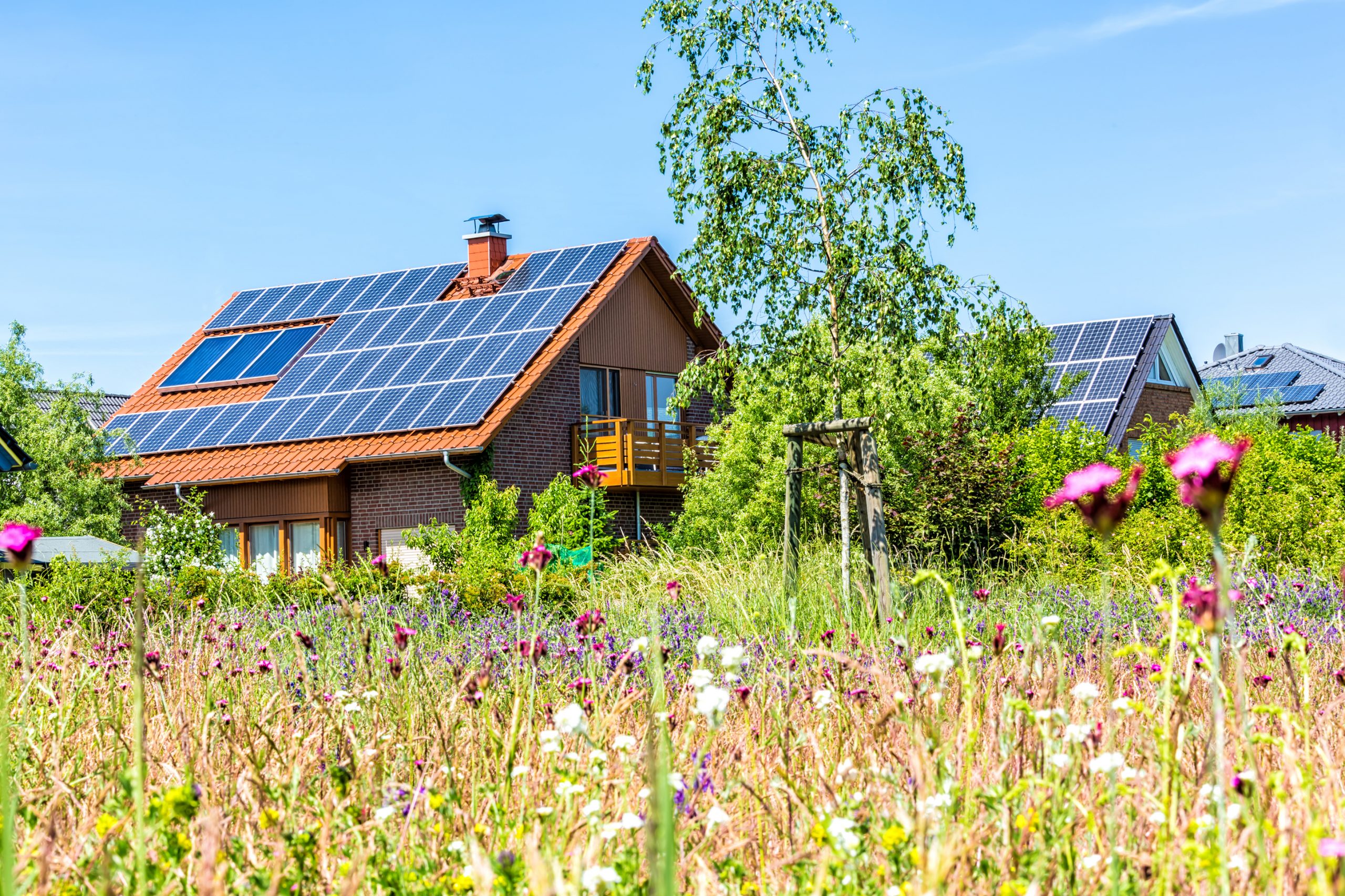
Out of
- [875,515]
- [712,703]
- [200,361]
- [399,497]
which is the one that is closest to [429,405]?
[399,497]

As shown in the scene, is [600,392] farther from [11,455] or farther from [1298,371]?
[1298,371]

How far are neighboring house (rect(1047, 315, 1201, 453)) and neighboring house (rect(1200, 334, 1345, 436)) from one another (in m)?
9.96

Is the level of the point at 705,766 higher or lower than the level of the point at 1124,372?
lower

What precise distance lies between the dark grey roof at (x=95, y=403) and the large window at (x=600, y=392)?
8.93m

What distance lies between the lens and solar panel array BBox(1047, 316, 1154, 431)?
30.9 meters

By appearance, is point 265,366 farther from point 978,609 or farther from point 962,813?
point 962,813

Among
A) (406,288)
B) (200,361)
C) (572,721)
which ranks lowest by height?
(572,721)

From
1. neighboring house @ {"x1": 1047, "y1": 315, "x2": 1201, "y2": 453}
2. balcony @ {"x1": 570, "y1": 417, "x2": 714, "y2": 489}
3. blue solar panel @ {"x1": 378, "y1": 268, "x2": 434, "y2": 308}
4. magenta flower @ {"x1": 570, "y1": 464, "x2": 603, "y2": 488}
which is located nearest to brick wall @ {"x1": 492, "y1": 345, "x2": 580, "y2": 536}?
balcony @ {"x1": 570, "y1": 417, "x2": 714, "y2": 489}

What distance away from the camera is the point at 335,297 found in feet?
91.7

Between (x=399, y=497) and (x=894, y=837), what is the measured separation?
2076 cm

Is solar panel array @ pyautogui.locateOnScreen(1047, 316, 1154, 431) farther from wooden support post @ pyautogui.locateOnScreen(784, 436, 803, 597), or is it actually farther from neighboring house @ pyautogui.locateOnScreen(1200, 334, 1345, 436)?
wooden support post @ pyautogui.locateOnScreen(784, 436, 803, 597)

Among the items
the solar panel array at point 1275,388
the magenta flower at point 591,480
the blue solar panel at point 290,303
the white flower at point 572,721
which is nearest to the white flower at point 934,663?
the white flower at point 572,721

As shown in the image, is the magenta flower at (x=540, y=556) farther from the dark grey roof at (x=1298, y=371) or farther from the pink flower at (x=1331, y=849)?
the dark grey roof at (x=1298, y=371)

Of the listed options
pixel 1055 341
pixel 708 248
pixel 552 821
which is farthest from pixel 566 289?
pixel 552 821
